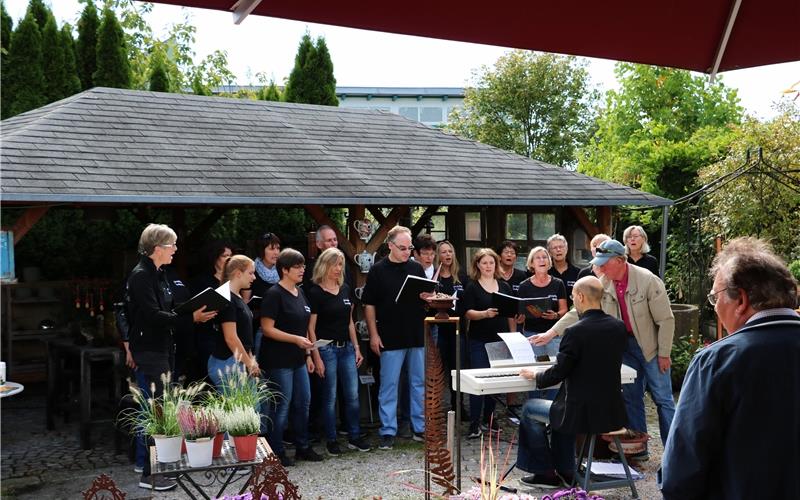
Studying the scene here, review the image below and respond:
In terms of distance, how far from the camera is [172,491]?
643cm

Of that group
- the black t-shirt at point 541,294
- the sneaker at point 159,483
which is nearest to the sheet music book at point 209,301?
the sneaker at point 159,483

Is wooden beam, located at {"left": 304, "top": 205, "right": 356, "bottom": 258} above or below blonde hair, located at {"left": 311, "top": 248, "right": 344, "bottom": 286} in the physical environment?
above

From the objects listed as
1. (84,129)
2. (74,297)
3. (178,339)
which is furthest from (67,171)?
(74,297)

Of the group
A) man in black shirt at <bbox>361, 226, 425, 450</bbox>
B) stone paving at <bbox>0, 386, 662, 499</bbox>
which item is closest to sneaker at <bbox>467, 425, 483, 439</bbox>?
stone paving at <bbox>0, 386, 662, 499</bbox>

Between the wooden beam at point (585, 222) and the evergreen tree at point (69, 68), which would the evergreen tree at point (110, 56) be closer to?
the evergreen tree at point (69, 68)

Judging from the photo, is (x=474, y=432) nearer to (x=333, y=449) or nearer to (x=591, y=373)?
(x=333, y=449)

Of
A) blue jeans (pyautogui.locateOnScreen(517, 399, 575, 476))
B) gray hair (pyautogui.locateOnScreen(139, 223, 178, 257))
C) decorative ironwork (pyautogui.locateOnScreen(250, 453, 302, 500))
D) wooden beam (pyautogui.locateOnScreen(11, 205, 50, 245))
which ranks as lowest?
blue jeans (pyautogui.locateOnScreen(517, 399, 575, 476))

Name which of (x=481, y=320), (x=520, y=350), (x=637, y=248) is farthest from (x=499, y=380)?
(x=637, y=248)

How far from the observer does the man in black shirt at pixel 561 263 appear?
855 centimetres

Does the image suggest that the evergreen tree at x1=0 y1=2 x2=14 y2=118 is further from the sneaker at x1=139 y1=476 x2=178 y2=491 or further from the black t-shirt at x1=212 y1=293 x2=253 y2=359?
the sneaker at x1=139 y1=476 x2=178 y2=491

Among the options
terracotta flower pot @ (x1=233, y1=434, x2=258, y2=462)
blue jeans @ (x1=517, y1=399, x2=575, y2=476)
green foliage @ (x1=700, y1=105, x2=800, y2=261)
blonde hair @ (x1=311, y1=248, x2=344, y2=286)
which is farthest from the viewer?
green foliage @ (x1=700, y1=105, x2=800, y2=261)

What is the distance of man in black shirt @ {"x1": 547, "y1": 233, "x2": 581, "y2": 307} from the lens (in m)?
8.55

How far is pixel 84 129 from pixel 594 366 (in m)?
6.79

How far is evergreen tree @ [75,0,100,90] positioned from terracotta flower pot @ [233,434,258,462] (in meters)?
11.7
